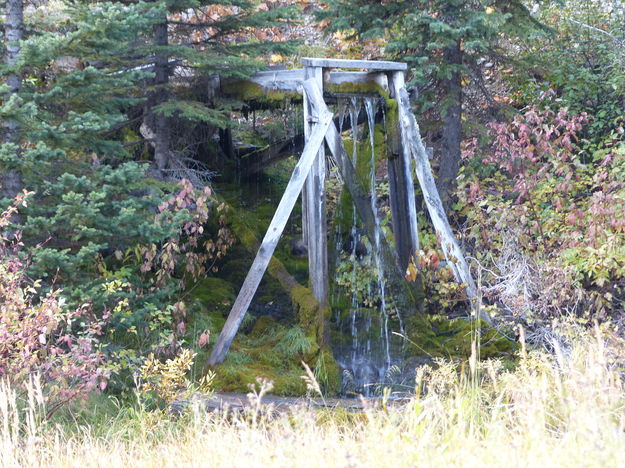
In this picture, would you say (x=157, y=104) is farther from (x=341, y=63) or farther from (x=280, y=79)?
(x=341, y=63)

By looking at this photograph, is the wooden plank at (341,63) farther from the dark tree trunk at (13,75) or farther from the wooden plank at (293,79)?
the dark tree trunk at (13,75)

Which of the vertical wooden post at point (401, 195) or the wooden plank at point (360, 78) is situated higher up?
the wooden plank at point (360, 78)

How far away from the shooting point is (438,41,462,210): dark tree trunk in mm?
9766

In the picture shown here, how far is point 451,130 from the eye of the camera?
990 centimetres

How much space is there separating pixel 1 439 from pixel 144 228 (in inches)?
105

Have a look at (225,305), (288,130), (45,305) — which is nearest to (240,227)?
(225,305)

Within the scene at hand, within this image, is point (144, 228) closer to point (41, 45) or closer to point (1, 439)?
point (41, 45)

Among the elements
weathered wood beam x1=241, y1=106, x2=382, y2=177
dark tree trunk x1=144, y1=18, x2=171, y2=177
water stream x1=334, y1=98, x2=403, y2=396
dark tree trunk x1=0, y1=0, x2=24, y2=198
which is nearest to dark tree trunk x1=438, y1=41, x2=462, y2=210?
weathered wood beam x1=241, y1=106, x2=382, y2=177

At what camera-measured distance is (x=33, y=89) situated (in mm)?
6777

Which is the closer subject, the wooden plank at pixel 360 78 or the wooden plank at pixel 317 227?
the wooden plank at pixel 317 227

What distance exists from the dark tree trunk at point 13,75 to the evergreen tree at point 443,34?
166 inches

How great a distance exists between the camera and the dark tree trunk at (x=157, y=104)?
8.34 meters

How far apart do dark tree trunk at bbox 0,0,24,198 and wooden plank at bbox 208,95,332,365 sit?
235 centimetres

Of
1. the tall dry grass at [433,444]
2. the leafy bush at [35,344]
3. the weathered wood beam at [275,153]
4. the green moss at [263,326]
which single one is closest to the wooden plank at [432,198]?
the weathered wood beam at [275,153]
